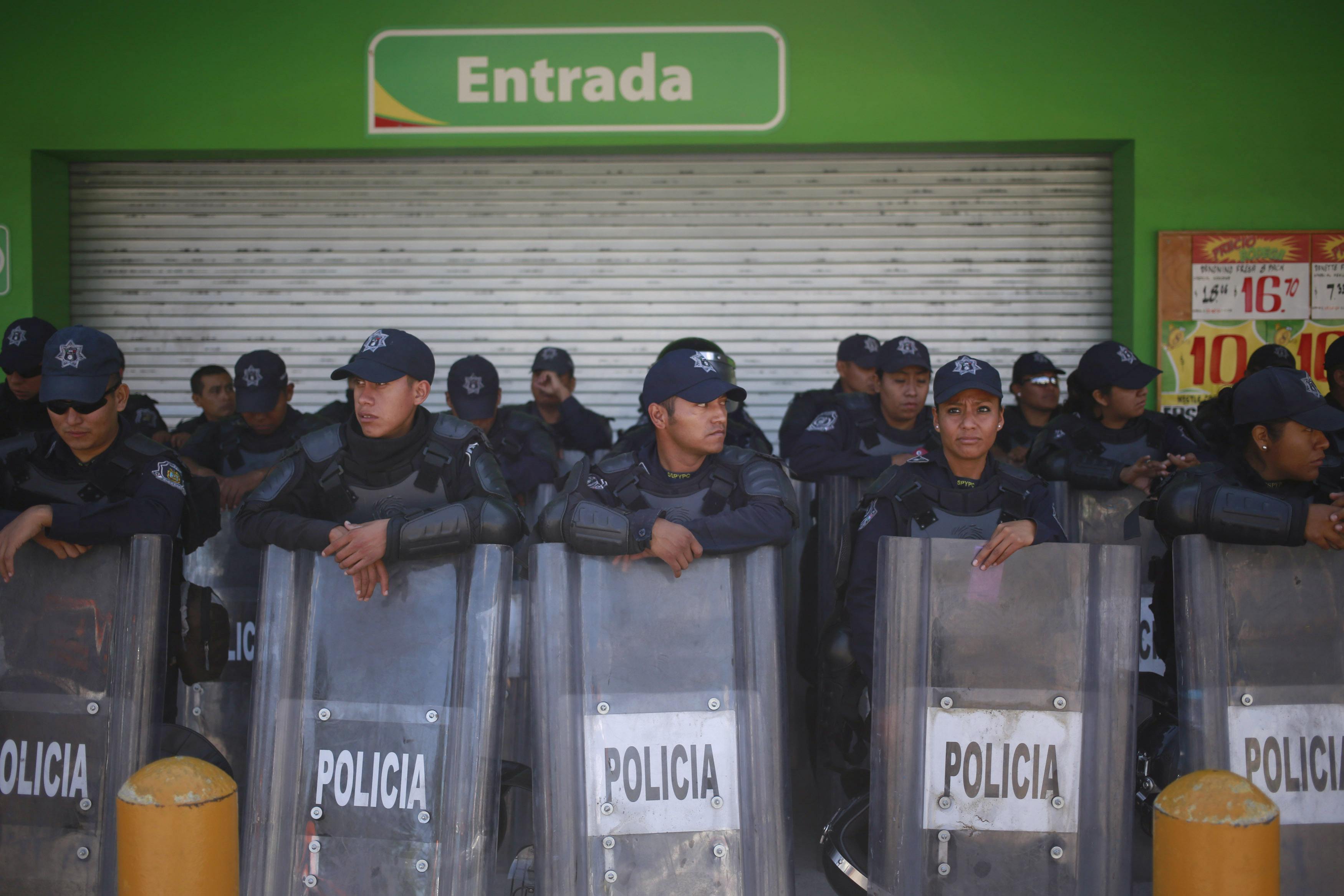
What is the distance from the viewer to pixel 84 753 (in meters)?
3.13

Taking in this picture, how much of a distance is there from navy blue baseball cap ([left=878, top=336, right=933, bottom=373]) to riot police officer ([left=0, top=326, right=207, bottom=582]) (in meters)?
3.14

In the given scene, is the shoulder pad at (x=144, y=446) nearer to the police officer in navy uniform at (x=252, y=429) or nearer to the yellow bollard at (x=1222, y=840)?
the police officer in navy uniform at (x=252, y=429)

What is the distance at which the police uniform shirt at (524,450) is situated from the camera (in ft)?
17.5

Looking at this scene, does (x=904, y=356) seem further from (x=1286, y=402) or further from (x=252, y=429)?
(x=252, y=429)

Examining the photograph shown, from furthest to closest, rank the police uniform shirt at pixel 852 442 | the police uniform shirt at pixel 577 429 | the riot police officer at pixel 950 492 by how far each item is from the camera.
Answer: the police uniform shirt at pixel 577 429 < the police uniform shirt at pixel 852 442 < the riot police officer at pixel 950 492

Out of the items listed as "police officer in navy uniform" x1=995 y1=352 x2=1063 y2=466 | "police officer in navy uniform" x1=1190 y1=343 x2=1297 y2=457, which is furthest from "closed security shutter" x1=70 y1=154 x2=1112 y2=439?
"police officer in navy uniform" x1=1190 y1=343 x2=1297 y2=457

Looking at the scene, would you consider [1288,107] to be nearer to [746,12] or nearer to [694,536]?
[746,12]

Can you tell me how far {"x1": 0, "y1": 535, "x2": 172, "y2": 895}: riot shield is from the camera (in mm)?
3115

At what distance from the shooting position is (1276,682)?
304cm

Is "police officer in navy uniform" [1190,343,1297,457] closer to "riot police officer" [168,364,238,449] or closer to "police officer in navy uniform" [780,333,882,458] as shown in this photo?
"police officer in navy uniform" [780,333,882,458]

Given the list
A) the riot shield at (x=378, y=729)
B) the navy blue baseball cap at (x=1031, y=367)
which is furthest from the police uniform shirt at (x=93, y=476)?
the navy blue baseball cap at (x=1031, y=367)

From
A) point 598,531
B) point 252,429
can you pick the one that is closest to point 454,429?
point 598,531

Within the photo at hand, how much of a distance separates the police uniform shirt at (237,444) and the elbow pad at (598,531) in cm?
277

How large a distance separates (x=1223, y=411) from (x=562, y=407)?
12.1 feet
